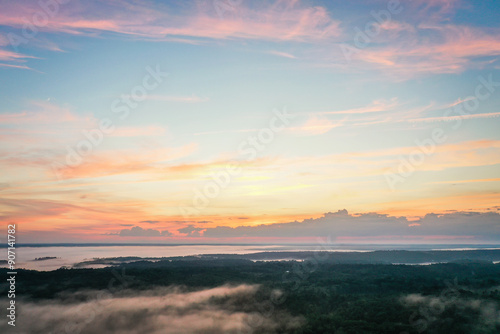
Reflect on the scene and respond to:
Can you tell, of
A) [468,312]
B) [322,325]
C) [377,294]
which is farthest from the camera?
[377,294]

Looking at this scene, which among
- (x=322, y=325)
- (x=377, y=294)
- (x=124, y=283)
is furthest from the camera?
(x=124, y=283)

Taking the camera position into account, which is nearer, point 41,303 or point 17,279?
point 41,303

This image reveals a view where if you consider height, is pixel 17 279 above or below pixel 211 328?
above

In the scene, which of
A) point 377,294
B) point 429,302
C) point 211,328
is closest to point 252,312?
point 211,328

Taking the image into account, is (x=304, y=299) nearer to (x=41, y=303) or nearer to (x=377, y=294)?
(x=377, y=294)

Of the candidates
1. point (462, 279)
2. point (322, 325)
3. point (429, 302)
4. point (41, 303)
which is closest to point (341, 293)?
point (429, 302)

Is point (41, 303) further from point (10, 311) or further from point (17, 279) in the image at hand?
point (17, 279)

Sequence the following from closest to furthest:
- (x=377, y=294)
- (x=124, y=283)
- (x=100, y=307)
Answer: (x=100, y=307)
(x=377, y=294)
(x=124, y=283)

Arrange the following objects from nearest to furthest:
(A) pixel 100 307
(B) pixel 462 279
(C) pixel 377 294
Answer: (A) pixel 100 307 → (C) pixel 377 294 → (B) pixel 462 279

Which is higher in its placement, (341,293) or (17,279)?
(17,279)
